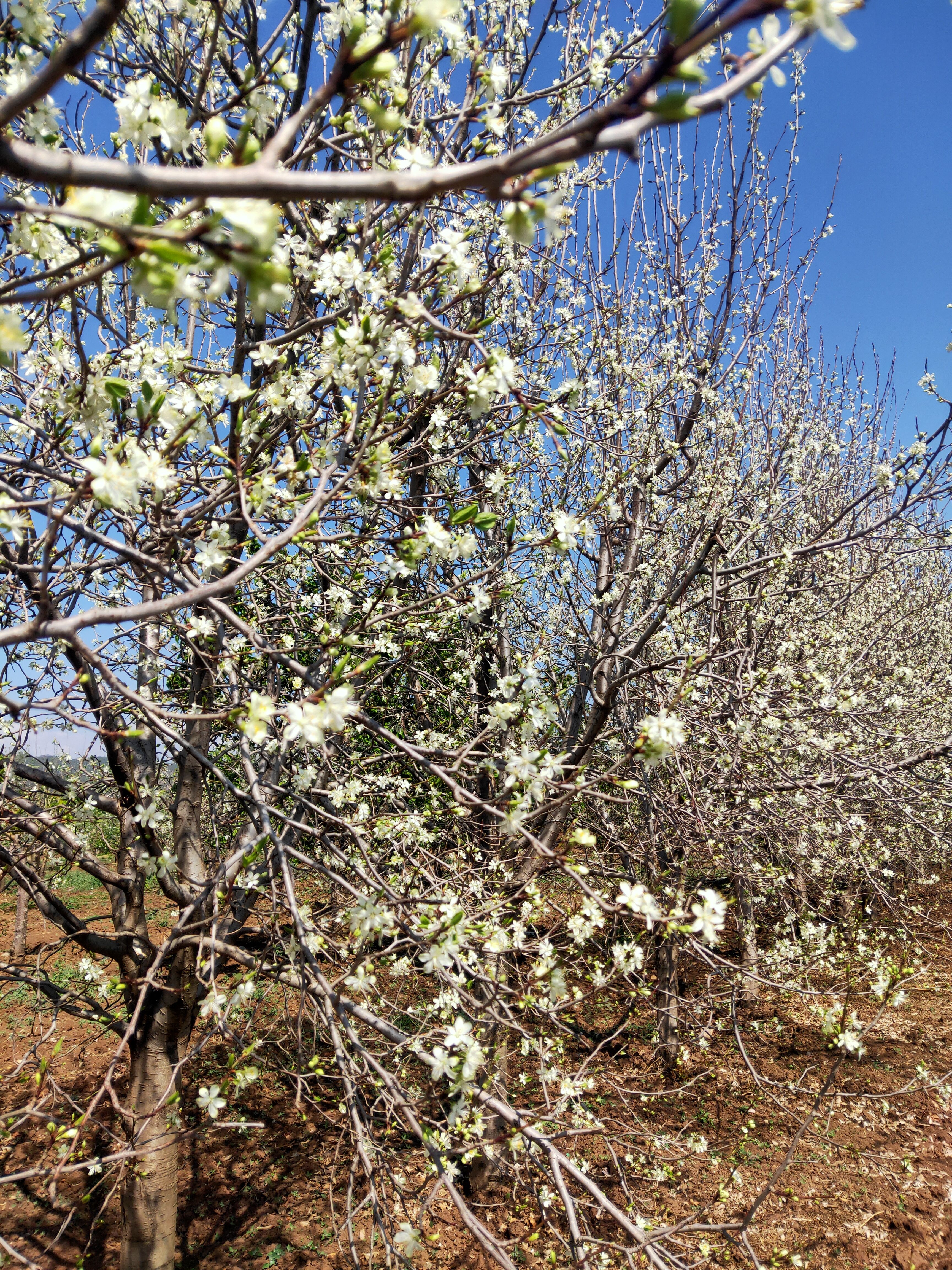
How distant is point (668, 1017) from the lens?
595cm

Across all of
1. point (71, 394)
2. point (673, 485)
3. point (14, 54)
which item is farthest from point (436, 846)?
point (14, 54)

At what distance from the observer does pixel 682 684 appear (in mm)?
2412

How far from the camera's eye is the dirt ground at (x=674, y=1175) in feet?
13.8

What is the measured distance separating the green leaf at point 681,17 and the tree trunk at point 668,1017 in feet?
19.1

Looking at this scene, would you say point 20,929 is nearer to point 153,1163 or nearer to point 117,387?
point 153,1163

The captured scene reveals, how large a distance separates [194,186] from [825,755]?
5488 millimetres

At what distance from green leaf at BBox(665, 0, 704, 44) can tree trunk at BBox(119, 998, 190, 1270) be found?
158 inches

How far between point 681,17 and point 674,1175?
4.17 m

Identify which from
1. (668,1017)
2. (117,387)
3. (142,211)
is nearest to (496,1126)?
(668,1017)

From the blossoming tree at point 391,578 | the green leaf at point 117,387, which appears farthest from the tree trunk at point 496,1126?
the green leaf at point 117,387

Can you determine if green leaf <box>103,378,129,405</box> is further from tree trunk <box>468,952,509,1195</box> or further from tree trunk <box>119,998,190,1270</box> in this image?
tree trunk <box>119,998,190,1270</box>

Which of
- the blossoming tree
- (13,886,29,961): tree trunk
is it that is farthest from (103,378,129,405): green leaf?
(13,886,29,961): tree trunk

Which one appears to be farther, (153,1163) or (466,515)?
(153,1163)

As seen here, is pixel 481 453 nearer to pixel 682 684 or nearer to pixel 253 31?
pixel 253 31
